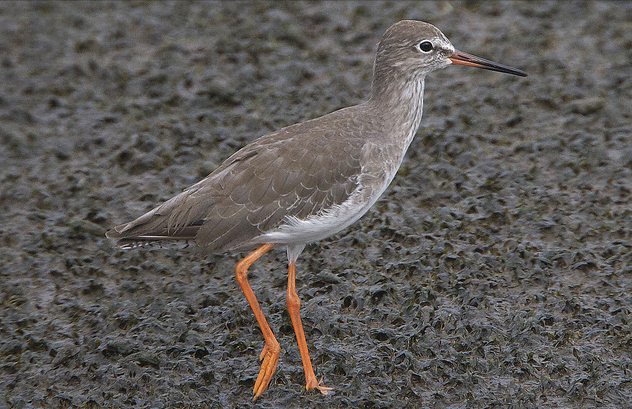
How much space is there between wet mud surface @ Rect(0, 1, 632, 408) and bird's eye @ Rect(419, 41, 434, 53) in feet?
6.94

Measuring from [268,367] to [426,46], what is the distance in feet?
10.2

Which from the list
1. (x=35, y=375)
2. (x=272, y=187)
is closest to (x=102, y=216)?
(x=35, y=375)

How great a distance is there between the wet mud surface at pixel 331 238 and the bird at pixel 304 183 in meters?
0.81

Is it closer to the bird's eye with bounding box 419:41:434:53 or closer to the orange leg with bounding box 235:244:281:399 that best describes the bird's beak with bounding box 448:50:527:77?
the bird's eye with bounding box 419:41:434:53

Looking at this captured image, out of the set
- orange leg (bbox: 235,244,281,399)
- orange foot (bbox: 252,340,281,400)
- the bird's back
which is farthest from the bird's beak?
orange foot (bbox: 252,340,281,400)

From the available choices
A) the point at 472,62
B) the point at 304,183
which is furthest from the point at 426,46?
the point at 304,183

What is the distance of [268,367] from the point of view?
644 cm

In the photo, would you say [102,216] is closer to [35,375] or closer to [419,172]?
[35,375]

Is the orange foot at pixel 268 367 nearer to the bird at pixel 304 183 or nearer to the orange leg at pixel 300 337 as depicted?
the bird at pixel 304 183

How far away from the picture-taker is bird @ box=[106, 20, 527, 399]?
250 inches

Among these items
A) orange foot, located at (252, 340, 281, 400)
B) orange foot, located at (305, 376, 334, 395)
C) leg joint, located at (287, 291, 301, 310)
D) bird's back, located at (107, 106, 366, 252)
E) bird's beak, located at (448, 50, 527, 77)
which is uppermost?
bird's beak, located at (448, 50, 527, 77)

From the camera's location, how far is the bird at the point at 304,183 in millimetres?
6359

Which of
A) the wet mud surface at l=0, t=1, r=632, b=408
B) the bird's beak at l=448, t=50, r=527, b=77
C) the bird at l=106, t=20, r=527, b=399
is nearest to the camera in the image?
the bird at l=106, t=20, r=527, b=399

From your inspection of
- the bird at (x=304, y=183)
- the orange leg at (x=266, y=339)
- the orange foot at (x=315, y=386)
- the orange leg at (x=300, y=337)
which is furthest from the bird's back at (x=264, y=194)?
the orange foot at (x=315, y=386)
